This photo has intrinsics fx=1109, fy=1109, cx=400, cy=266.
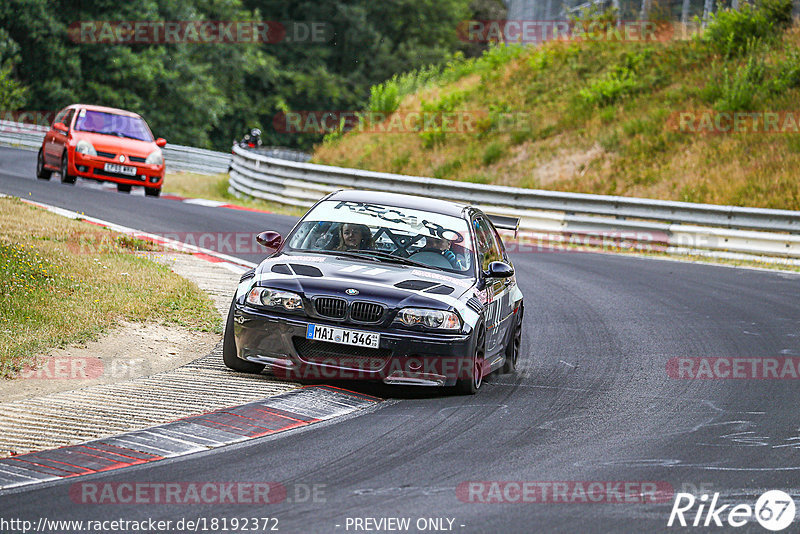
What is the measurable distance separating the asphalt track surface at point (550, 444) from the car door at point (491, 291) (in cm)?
37

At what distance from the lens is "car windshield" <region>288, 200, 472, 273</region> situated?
8977 millimetres

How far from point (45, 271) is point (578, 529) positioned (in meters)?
7.57

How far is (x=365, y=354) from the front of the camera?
7969mm

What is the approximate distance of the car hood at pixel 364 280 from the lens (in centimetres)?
805

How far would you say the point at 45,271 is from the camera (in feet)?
36.9

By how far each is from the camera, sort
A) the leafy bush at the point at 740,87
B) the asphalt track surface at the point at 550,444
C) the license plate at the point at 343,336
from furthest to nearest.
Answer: the leafy bush at the point at 740,87 < the license plate at the point at 343,336 < the asphalt track surface at the point at 550,444

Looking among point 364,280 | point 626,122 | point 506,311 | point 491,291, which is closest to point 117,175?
point 626,122

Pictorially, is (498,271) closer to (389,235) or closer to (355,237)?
(389,235)

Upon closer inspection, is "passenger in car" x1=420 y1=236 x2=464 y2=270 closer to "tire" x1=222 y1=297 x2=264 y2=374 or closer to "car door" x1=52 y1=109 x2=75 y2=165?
"tire" x1=222 y1=297 x2=264 y2=374

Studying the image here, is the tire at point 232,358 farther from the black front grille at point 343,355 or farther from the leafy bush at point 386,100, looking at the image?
the leafy bush at point 386,100

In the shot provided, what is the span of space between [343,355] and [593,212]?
1526 cm

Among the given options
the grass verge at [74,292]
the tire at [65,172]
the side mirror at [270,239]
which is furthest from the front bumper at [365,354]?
the tire at [65,172]

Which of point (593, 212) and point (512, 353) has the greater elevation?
point (593, 212)

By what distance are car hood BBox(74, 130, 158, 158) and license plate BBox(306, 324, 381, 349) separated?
15700mm
